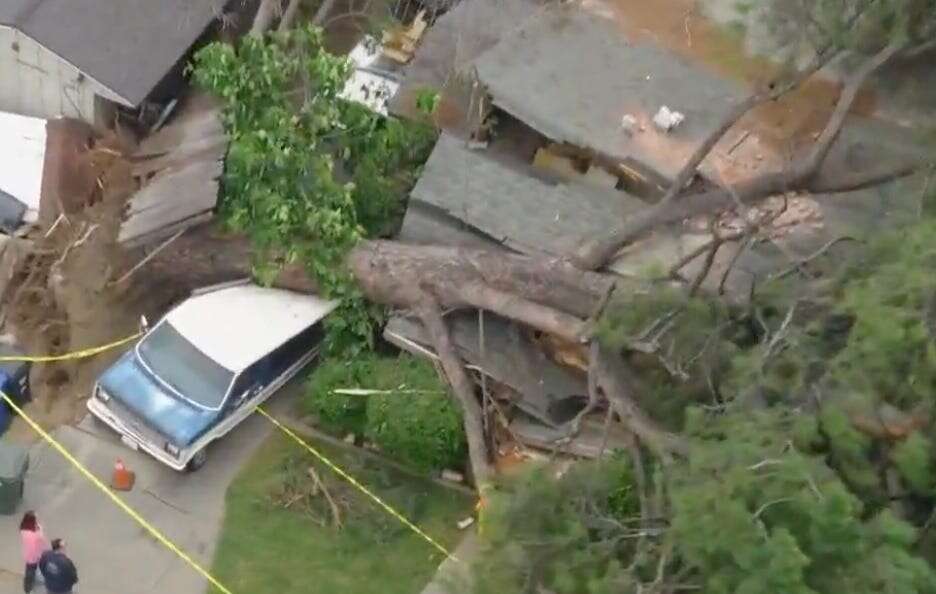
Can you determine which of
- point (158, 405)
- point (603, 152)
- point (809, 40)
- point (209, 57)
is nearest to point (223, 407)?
point (158, 405)

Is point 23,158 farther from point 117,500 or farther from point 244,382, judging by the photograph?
point 117,500

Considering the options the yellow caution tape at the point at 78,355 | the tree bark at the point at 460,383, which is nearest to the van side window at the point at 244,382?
the yellow caution tape at the point at 78,355

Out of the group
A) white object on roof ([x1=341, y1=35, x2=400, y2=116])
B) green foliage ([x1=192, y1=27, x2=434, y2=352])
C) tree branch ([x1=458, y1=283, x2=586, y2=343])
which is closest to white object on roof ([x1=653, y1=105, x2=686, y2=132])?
tree branch ([x1=458, y1=283, x2=586, y2=343])

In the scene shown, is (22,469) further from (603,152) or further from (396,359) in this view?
(603,152)

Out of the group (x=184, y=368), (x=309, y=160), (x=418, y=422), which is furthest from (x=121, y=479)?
(x=309, y=160)

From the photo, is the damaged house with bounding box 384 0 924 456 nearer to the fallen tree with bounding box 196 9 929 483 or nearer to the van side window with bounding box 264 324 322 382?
the fallen tree with bounding box 196 9 929 483
